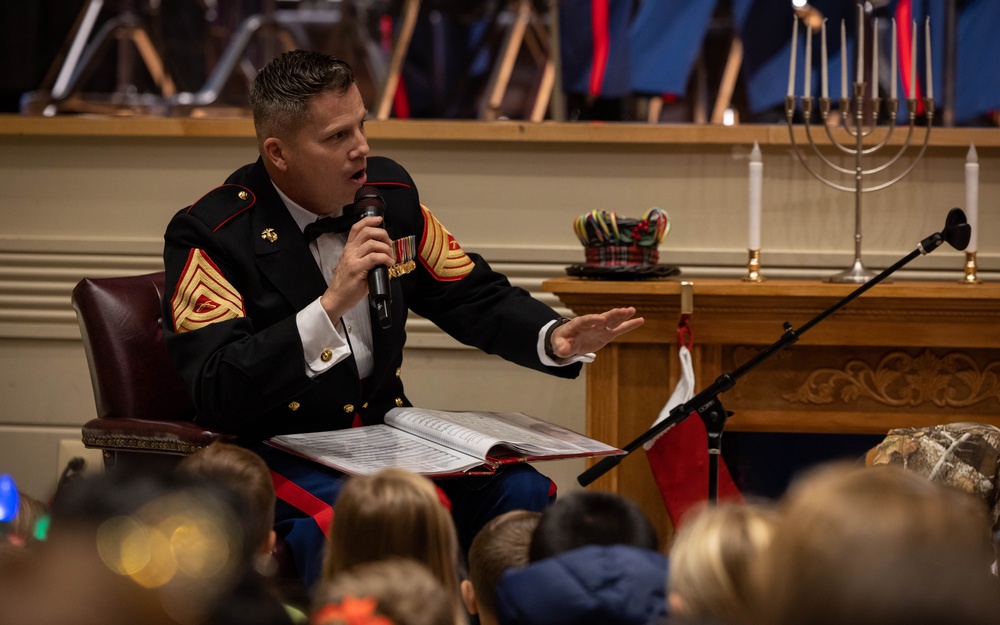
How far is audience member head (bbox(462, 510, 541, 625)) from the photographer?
1.71 metres

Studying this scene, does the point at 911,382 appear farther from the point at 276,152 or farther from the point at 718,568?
the point at 718,568

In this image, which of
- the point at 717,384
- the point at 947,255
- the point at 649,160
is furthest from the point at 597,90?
the point at 717,384

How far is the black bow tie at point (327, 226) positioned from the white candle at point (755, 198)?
3.60 feet

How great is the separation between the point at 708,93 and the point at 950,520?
2.83m

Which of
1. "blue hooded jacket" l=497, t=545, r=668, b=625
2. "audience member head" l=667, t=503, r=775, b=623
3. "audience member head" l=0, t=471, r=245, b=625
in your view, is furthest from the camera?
"blue hooded jacket" l=497, t=545, r=668, b=625

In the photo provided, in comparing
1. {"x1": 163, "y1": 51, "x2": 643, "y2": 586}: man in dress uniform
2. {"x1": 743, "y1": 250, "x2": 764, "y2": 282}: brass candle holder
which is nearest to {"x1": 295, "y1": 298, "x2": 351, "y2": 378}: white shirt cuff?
{"x1": 163, "y1": 51, "x2": 643, "y2": 586}: man in dress uniform

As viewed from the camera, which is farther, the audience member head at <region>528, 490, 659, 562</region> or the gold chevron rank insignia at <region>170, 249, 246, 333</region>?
the gold chevron rank insignia at <region>170, 249, 246, 333</region>

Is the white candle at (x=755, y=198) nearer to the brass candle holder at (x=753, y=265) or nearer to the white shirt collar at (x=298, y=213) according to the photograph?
the brass candle holder at (x=753, y=265)

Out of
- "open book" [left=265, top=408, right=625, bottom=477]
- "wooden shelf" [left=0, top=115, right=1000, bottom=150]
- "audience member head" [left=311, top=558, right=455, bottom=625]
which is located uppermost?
"wooden shelf" [left=0, top=115, right=1000, bottom=150]

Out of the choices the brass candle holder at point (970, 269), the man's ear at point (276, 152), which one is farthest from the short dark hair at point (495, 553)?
the brass candle holder at point (970, 269)

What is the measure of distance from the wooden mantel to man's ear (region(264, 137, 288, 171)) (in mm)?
766

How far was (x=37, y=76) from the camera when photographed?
388cm

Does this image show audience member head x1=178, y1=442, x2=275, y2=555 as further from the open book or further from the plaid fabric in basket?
the plaid fabric in basket

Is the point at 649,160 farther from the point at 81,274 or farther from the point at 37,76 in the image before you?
the point at 37,76
